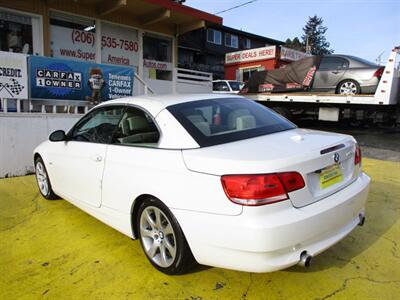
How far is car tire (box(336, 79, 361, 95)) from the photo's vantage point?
9.53m

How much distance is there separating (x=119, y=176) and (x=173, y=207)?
765 mm

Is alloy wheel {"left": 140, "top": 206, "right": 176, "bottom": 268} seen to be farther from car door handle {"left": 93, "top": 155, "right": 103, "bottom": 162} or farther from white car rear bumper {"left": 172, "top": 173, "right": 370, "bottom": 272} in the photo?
car door handle {"left": 93, "top": 155, "right": 103, "bottom": 162}

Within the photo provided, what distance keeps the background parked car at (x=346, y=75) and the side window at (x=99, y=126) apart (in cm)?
770

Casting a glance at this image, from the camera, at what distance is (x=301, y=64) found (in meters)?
11.0

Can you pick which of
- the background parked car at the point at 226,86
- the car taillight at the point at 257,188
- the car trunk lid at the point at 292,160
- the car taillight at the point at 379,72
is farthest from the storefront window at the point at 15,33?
the background parked car at the point at 226,86

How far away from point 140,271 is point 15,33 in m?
8.65

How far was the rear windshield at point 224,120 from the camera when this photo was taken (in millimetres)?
2852

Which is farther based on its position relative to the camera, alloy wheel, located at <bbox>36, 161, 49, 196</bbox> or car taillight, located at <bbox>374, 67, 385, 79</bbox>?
car taillight, located at <bbox>374, 67, 385, 79</bbox>

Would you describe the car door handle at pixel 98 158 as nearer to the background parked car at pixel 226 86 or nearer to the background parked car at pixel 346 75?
the background parked car at pixel 346 75

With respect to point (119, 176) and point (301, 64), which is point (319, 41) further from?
point (119, 176)

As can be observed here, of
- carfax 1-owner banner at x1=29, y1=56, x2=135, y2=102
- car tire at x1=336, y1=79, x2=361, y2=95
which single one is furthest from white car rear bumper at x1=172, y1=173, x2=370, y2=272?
car tire at x1=336, y1=79, x2=361, y2=95

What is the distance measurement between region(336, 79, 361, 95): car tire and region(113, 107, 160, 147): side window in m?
7.89

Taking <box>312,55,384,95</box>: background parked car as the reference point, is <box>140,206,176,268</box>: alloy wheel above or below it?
below

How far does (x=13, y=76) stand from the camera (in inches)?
256
